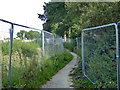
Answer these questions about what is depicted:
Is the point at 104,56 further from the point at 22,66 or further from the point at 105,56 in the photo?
the point at 22,66

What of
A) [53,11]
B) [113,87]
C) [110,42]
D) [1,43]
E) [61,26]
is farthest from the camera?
[53,11]

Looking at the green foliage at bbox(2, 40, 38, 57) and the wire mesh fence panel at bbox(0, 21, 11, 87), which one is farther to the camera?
the green foliage at bbox(2, 40, 38, 57)

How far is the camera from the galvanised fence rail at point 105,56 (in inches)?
151

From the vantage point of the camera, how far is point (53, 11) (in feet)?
97.2

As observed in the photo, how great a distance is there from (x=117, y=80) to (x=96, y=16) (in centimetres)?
382

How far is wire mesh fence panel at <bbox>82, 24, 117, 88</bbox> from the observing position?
12.9 ft

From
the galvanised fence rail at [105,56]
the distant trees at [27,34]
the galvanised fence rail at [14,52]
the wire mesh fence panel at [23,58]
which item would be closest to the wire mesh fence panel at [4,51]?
the galvanised fence rail at [14,52]

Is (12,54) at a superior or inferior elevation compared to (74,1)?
inferior

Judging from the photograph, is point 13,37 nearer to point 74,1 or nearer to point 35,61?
point 35,61

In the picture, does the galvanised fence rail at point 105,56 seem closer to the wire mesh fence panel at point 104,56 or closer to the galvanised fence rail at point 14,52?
the wire mesh fence panel at point 104,56

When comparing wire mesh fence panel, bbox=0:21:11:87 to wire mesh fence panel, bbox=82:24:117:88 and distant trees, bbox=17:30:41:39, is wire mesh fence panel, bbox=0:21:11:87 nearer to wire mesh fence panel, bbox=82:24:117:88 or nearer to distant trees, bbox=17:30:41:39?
distant trees, bbox=17:30:41:39

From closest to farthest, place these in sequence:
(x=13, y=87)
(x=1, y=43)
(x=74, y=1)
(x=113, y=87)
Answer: (x=1, y=43) → (x=13, y=87) → (x=113, y=87) → (x=74, y=1)

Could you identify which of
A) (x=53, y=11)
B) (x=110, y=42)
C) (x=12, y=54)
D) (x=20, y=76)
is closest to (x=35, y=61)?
(x=20, y=76)

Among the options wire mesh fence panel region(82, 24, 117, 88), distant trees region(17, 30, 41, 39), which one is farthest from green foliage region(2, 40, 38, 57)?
wire mesh fence panel region(82, 24, 117, 88)
